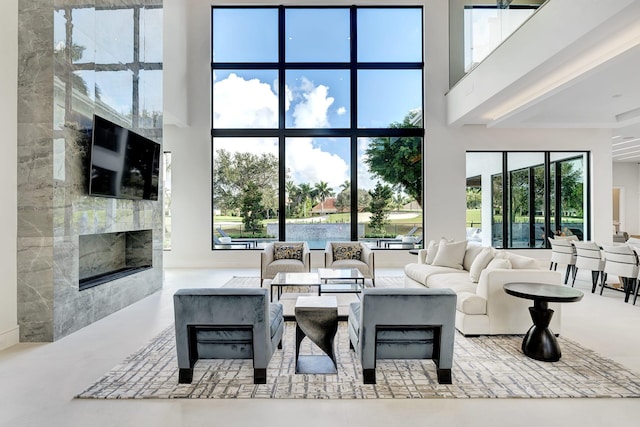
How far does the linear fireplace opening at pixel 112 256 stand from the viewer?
17.2 ft

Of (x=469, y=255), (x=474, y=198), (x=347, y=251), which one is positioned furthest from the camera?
(x=474, y=198)

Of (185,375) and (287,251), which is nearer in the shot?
(185,375)

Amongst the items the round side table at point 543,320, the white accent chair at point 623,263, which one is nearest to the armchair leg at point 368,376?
the round side table at point 543,320

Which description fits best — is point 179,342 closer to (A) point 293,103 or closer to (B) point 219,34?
(A) point 293,103

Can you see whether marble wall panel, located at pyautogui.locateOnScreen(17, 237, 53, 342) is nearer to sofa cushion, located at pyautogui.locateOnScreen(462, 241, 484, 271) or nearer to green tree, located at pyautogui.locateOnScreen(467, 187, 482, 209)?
sofa cushion, located at pyautogui.locateOnScreen(462, 241, 484, 271)

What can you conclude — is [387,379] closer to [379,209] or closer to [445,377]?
[445,377]

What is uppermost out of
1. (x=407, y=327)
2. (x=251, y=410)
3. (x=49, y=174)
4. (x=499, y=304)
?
(x=49, y=174)

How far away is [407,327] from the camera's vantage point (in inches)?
114

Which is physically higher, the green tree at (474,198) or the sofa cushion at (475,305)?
the green tree at (474,198)

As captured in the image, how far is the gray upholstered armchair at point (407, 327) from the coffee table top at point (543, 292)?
3.46ft

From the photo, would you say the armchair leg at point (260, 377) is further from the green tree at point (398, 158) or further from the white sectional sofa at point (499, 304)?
the green tree at point (398, 158)

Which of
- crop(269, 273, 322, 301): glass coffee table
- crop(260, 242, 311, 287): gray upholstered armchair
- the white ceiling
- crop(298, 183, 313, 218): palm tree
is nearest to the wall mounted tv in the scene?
crop(260, 242, 311, 287): gray upholstered armchair

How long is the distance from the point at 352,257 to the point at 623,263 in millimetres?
4152

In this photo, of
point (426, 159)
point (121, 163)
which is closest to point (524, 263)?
point (426, 159)
